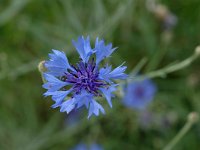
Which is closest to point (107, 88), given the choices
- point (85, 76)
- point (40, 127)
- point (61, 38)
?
point (85, 76)

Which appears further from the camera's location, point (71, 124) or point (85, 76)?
point (71, 124)

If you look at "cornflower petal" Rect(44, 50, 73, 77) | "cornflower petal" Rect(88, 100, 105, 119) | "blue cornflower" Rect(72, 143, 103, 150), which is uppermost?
"blue cornflower" Rect(72, 143, 103, 150)

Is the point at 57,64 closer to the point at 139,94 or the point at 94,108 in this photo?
the point at 94,108

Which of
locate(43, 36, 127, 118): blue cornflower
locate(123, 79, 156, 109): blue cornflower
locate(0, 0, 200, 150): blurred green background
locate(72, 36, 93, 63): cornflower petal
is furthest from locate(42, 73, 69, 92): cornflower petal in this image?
locate(123, 79, 156, 109): blue cornflower

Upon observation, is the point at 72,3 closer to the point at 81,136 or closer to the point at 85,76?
the point at 81,136

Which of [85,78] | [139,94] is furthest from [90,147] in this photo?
[85,78]

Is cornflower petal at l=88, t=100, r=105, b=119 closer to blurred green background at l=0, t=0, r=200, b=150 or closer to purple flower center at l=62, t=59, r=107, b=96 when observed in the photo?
purple flower center at l=62, t=59, r=107, b=96

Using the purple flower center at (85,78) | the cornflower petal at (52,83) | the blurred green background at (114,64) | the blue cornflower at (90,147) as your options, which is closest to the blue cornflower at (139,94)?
the blurred green background at (114,64)

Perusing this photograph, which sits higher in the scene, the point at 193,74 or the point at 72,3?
the point at 72,3
